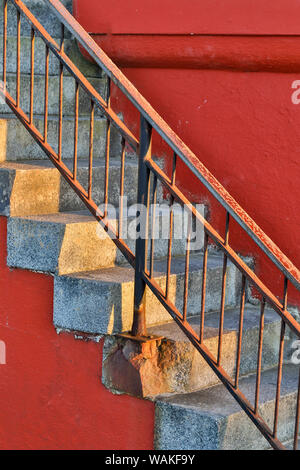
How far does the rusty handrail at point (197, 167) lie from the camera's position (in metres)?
3.39

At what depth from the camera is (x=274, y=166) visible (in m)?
4.52

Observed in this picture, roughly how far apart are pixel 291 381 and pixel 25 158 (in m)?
1.78

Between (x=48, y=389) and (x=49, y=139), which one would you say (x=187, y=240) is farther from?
(x=49, y=139)

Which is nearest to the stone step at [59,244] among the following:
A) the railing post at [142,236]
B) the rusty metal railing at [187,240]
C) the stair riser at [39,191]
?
the stair riser at [39,191]

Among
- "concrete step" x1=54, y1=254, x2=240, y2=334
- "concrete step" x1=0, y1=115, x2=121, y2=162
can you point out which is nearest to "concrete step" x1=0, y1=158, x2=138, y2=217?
"concrete step" x1=0, y1=115, x2=121, y2=162

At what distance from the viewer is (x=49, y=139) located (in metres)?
4.75

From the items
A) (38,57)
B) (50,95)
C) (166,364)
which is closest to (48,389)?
(166,364)

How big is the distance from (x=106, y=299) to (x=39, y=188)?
2.41ft

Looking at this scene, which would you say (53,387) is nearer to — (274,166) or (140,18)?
(274,166)

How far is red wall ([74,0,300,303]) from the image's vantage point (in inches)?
174

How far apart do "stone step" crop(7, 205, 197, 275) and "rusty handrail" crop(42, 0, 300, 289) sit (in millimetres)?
672

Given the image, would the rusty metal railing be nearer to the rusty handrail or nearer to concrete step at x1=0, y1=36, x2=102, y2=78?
the rusty handrail
